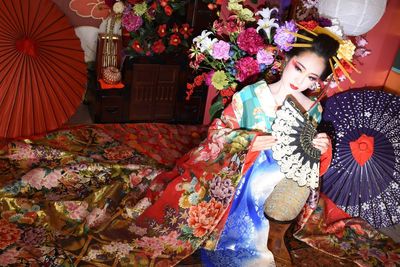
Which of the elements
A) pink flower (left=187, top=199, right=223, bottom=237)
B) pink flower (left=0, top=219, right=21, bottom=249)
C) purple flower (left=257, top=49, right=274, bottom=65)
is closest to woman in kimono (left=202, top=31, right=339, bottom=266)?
pink flower (left=187, top=199, right=223, bottom=237)

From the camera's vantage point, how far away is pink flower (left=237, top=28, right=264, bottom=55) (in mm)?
2725

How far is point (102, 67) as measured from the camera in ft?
12.6

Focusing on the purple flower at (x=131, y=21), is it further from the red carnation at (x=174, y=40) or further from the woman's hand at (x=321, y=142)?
the woman's hand at (x=321, y=142)

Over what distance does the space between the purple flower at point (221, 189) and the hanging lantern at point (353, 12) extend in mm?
1124

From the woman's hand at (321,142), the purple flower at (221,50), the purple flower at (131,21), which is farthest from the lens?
the purple flower at (131,21)

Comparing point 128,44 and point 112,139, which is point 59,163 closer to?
point 112,139

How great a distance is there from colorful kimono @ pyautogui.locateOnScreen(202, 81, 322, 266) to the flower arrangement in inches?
59.5

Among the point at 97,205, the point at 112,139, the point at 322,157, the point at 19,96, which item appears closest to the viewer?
the point at 322,157

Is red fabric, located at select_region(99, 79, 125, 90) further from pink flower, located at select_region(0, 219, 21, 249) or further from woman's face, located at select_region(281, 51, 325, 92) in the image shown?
woman's face, located at select_region(281, 51, 325, 92)

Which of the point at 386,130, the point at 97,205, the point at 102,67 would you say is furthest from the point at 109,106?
the point at 386,130

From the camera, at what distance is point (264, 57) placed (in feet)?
8.78

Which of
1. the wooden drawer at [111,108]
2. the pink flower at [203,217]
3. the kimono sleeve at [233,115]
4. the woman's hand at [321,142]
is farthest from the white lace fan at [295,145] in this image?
the wooden drawer at [111,108]

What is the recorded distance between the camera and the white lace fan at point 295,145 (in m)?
2.38

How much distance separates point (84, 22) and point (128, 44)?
0.45m
